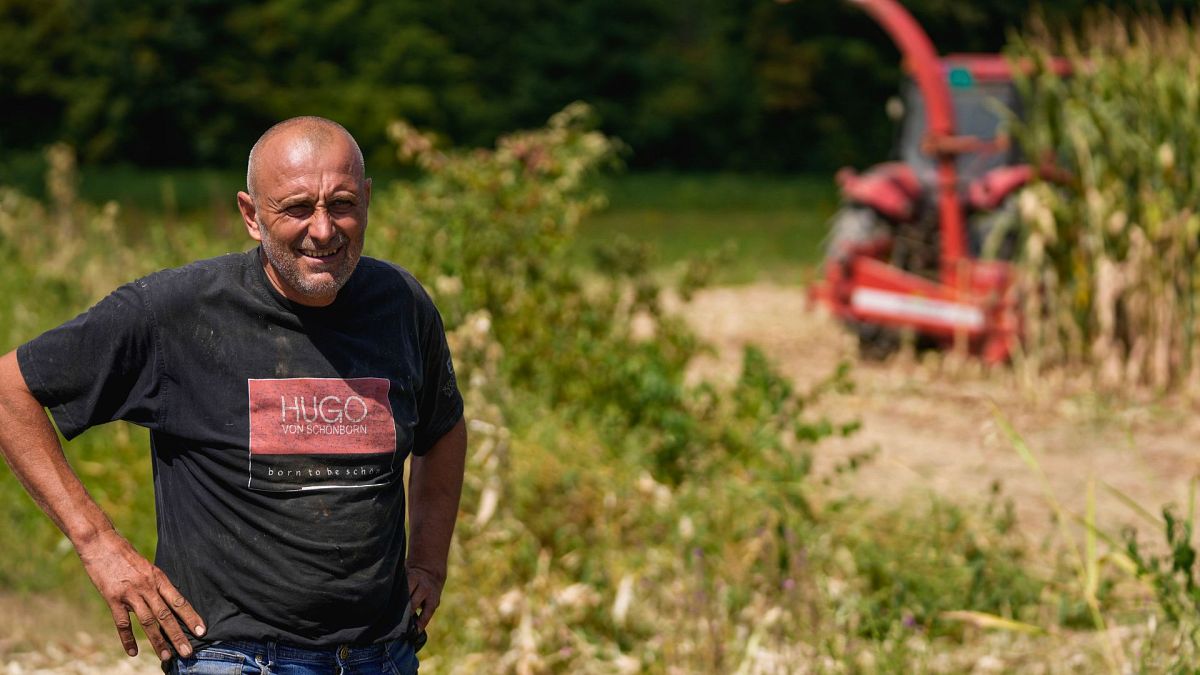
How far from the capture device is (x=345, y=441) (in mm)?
2465

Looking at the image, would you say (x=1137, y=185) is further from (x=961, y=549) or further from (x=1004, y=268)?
(x=961, y=549)

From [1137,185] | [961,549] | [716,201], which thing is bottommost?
[716,201]

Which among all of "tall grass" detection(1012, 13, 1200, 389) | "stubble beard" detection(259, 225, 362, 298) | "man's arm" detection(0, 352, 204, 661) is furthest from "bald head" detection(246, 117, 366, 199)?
"tall grass" detection(1012, 13, 1200, 389)

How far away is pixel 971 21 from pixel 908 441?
23.9 m

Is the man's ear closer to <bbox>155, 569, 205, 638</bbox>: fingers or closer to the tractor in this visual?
<bbox>155, 569, 205, 638</bbox>: fingers

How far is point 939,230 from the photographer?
9859 millimetres

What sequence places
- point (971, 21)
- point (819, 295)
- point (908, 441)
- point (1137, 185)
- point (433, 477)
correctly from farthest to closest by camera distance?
point (971, 21) → point (819, 295) → point (1137, 185) → point (908, 441) → point (433, 477)

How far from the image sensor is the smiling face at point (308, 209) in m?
2.42

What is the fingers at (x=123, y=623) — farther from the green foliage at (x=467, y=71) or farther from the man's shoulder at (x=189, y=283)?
the green foliage at (x=467, y=71)

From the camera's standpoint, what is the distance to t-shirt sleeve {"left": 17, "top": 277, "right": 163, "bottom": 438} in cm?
236

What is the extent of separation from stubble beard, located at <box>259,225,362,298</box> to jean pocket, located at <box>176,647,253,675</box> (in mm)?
584

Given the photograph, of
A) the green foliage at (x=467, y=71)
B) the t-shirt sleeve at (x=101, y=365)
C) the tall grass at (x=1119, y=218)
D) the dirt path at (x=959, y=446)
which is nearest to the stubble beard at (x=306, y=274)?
the t-shirt sleeve at (x=101, y=365)

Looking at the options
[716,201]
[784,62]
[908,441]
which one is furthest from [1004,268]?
[784,62]

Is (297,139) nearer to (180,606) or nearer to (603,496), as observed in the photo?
(180,606)
